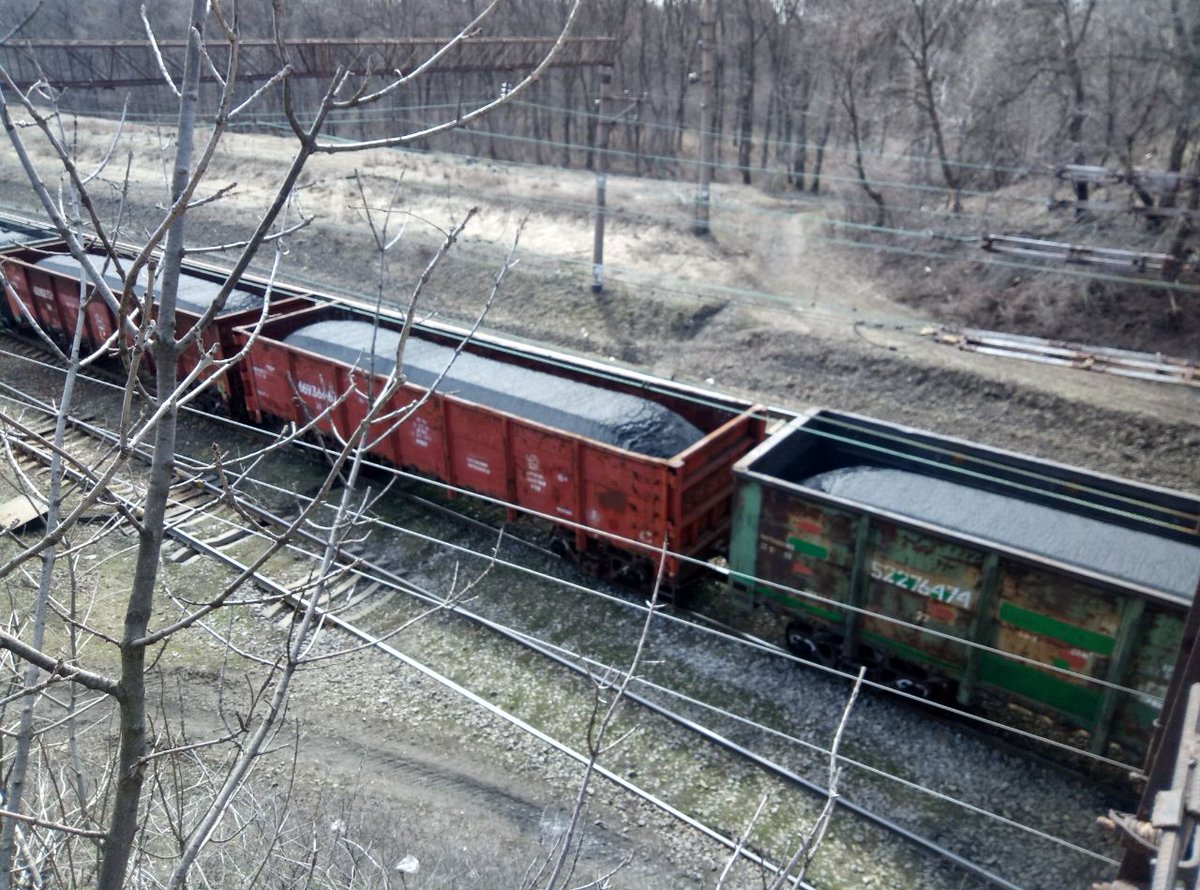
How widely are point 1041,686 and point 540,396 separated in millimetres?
6685

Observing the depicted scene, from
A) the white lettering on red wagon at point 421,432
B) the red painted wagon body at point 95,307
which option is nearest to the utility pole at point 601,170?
the red painted wagon body at point 95,307

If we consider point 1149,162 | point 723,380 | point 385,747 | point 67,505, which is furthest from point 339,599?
point 1149,162

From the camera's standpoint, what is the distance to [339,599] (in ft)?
38.2

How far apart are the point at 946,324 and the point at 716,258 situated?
6.96 m

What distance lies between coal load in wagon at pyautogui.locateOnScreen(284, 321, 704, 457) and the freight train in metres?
0.03

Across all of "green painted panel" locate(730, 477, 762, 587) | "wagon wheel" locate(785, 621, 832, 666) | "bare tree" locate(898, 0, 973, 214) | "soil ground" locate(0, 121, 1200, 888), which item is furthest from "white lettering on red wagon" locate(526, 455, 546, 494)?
"bare tree" locate(898, 0, 973, 214)

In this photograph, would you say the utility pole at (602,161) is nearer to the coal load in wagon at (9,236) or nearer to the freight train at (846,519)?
the freight train at (846,519)

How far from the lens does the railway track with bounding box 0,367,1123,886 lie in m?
8.07

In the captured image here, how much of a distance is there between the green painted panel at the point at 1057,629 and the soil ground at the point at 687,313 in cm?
377

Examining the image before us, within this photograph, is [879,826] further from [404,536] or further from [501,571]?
[404,536]

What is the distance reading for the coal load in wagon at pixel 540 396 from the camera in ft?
37.2

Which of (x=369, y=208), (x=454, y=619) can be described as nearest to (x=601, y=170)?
(x=454, y=619)

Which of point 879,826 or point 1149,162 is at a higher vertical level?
point 1149,162

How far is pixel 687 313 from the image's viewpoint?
914 inches
